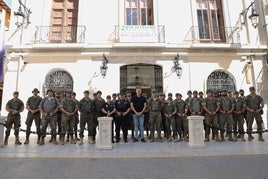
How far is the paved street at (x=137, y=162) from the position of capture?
4.02m

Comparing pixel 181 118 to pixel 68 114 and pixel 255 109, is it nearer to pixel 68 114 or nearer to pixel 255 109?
pixel 255 109

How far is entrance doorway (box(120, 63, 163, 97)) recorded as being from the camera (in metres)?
12.0

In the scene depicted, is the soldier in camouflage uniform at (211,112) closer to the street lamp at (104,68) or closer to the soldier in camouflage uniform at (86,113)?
the soldier in camouflage uniform at (86,113)

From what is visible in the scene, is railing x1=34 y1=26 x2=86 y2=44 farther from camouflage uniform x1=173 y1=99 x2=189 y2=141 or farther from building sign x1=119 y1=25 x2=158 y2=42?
camouflage uniform x1=173 y1=99 x2=189 y2=141

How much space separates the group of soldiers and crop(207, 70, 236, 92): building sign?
3.47 metres

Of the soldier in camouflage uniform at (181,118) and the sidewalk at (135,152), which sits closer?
the sidewalk at (135,152)

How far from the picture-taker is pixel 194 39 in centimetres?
1179

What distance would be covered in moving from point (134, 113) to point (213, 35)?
7912 millimetres

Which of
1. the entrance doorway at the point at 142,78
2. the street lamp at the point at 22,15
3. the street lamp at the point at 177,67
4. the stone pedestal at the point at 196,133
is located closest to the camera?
the stone pedestal at the point at 196,133

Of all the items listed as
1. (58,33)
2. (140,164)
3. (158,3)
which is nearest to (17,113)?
(140,164)

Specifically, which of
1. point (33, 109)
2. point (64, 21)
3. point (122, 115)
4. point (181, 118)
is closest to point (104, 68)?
point (64, 21)

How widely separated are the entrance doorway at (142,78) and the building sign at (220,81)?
2.84 meters

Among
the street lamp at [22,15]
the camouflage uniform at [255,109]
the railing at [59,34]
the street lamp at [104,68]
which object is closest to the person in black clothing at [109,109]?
the street lamp at [104,68]

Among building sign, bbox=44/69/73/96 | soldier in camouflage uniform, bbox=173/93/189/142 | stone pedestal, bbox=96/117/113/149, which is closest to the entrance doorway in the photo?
building sign, bbox=44/69/73/96
